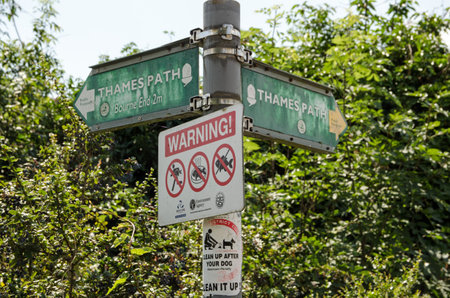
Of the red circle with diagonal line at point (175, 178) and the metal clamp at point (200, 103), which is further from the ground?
the metal clamp at point (200, 103)

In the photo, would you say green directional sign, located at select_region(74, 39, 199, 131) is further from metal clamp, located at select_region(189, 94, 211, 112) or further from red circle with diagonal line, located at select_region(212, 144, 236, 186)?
red circle with diagonal line, located at select_region(212, 144, 236, 186)

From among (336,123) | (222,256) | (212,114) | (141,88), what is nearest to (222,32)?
(212,114)

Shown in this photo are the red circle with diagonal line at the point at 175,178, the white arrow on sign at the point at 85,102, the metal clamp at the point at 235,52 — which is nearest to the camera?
the red circle with diagonal line at the point at 175,178

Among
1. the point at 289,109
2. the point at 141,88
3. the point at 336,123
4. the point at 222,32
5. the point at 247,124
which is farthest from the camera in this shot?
the point at 336,123

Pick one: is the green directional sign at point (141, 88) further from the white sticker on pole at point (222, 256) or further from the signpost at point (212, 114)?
the white sticker on pole at point (222, 256)

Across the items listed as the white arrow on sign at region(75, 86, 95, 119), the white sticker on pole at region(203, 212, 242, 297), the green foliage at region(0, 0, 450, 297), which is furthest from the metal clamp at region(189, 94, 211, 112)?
the green foliage at region(0, 0, 450, 297)

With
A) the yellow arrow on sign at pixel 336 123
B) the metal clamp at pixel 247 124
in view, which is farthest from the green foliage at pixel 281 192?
the metal clamp at pixel 247 124

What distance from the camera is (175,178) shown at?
A: 9.86 ft

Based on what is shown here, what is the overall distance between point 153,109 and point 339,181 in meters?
5.03

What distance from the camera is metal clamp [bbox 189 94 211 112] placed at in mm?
Result: 3021

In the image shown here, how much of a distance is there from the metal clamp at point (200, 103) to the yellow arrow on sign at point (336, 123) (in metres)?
1.19

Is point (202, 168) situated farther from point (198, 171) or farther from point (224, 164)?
point (224, 164)

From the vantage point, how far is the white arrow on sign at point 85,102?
377cm

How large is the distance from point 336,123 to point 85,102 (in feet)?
5.19
